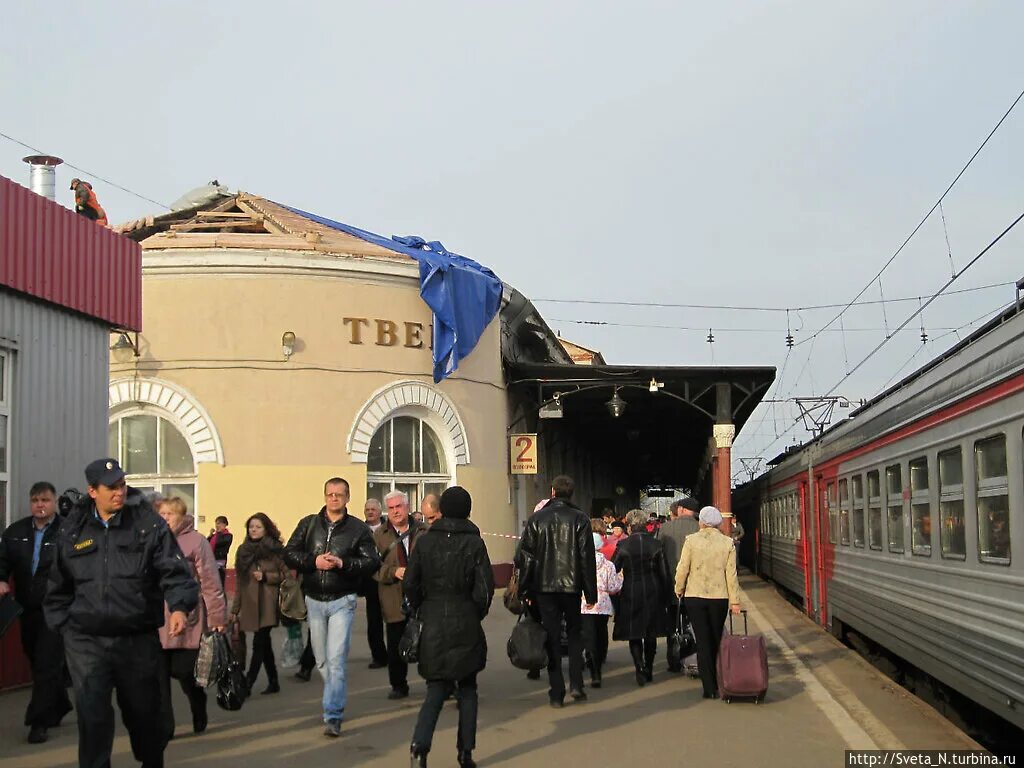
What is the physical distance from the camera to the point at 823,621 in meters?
16.0

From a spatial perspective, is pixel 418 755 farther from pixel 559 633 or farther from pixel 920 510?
pixel 920 510

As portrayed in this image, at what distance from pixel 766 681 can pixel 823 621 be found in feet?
22.6

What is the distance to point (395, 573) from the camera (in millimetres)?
10203

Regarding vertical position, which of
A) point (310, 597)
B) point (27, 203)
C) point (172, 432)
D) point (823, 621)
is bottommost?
point (823, 621)

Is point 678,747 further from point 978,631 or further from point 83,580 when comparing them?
point 83,580

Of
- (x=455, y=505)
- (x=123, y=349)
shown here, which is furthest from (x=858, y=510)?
(x=123, y=349)

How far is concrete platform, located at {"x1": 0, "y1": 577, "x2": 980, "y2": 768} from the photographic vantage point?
25.2 feet

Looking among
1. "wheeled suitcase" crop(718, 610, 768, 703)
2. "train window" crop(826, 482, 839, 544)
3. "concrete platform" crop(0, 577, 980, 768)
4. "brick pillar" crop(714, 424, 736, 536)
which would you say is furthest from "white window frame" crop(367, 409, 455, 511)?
"wheeled suitcase" crop(718, 610, 768, 703)

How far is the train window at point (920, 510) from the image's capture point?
940 centimetres

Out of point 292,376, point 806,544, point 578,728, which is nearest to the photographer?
point 578,728

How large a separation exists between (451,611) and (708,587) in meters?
3.17

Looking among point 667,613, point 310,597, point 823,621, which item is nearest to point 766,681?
point 667,613

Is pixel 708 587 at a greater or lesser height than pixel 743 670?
greater

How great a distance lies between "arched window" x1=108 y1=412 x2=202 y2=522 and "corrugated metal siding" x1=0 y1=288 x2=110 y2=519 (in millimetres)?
8136
